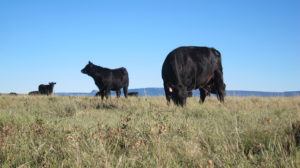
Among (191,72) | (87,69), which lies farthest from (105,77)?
(191,72)

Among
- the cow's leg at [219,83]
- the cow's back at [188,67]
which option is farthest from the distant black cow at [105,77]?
the cow's back at [188,67]

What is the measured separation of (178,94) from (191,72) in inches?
56.9

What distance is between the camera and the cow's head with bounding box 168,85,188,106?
964cm

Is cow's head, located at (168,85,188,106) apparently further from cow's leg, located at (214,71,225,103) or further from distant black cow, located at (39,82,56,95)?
distant black cow, located at (39,82,56,95)

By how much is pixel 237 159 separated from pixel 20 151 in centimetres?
229

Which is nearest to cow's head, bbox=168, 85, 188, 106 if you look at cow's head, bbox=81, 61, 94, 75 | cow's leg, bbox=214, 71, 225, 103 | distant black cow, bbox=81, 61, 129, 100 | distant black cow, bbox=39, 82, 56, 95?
cow's leg, bbox=214, 71, 225, 103

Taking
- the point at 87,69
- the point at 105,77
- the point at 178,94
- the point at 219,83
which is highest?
the point at 87,69

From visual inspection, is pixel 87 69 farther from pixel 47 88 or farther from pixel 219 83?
pixel 47 88

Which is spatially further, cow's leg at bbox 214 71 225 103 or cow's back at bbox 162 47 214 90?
cow's leg at bbox 214 71 225 103

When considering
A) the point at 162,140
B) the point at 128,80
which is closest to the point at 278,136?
the point at 162,140

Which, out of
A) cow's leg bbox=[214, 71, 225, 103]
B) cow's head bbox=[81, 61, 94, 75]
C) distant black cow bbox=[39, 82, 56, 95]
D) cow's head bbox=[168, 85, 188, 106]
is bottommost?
cow's head bbox=[168, 85, 188, 106]

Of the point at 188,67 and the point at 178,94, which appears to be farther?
the point at 188,67

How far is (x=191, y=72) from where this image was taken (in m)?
10.9

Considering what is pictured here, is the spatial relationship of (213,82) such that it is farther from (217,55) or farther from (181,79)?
(181,79)
